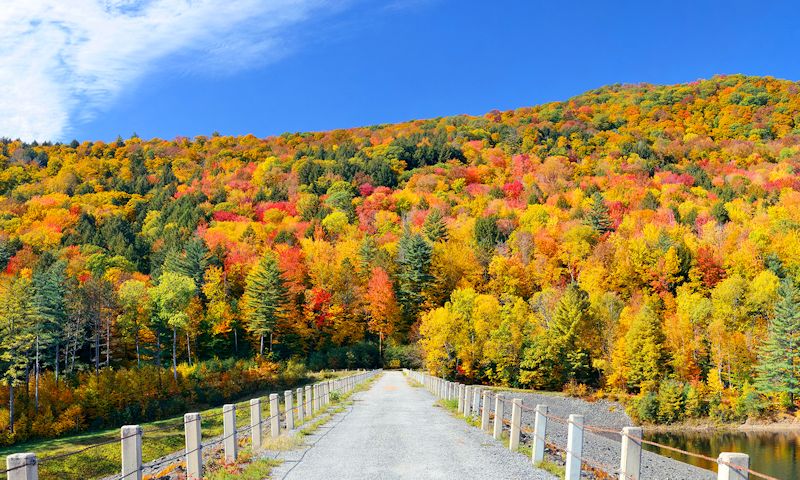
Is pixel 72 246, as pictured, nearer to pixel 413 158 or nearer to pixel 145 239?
pixel 145 239

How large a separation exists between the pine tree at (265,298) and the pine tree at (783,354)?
54.1 metres

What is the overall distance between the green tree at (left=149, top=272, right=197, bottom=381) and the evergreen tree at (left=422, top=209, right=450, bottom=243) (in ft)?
142

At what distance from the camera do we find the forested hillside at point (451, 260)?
2499 inches

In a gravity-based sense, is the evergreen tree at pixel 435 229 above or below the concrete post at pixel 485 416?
above

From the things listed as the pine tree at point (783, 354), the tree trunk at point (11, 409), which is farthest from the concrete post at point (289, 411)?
the pine tree at point (783, 354)

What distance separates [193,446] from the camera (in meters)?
10.6

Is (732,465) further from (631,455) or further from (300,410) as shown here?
(300,410)

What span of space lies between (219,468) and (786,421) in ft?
189

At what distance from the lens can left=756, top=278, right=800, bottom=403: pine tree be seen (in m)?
56.4

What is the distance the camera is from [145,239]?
116938 millimetres

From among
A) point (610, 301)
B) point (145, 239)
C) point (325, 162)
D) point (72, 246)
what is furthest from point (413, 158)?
point (610, 301)

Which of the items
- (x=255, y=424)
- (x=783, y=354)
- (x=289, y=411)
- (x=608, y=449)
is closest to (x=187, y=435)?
(x=255, y=424)

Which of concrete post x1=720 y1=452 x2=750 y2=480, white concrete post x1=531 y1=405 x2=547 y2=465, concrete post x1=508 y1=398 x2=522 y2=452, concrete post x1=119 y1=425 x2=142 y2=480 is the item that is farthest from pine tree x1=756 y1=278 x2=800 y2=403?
concrete post x1=119 y1=425 x2=142 y2=480

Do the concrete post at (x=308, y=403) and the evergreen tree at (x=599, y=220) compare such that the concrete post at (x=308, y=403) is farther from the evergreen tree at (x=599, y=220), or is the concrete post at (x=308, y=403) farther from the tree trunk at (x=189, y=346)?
the evergreen tree at (x=599, y=220)
